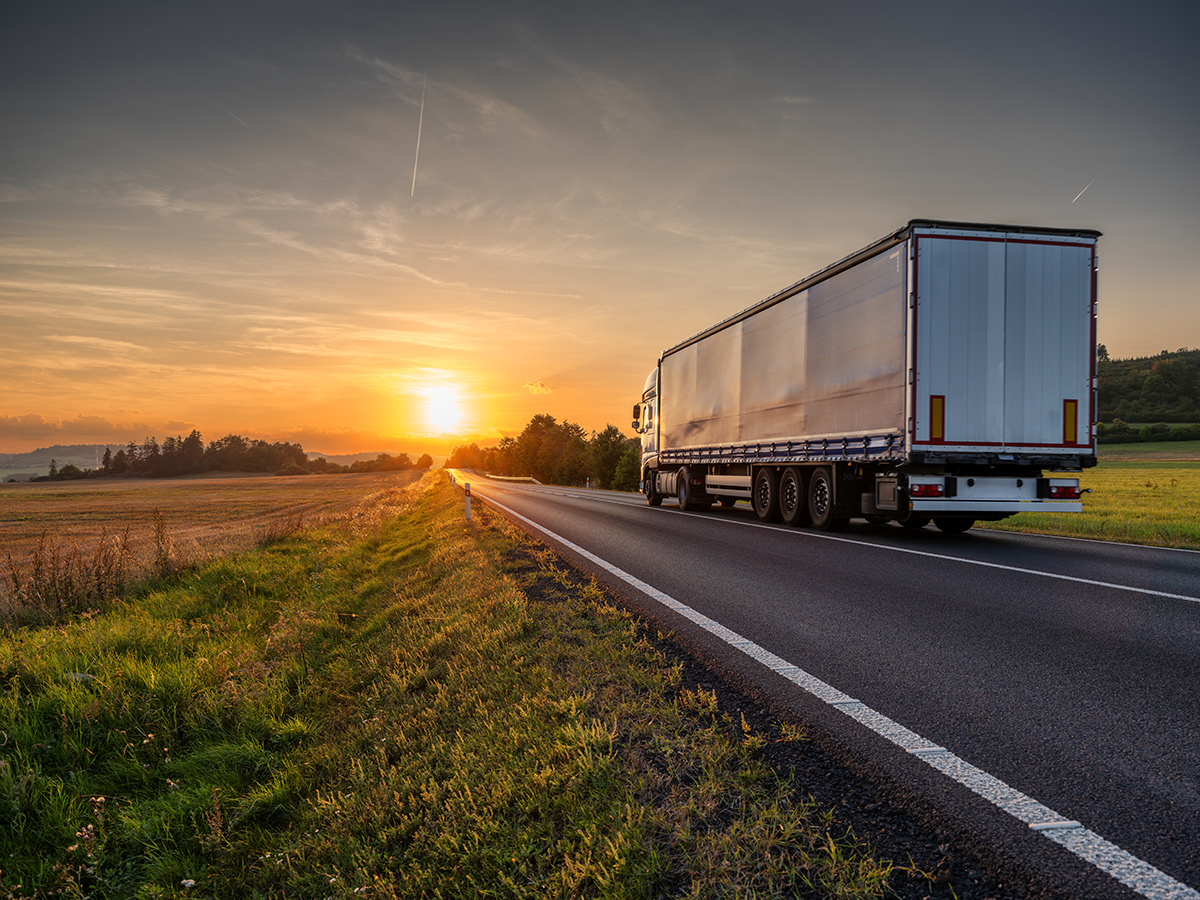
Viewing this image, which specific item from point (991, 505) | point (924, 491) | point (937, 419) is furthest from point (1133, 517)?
point (937, 419)

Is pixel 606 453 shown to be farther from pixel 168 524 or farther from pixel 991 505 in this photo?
pixel 991 505

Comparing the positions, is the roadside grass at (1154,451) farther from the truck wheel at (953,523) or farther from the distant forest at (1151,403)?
the truck wheel at (953,523)

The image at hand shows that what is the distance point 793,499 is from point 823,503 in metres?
1.03

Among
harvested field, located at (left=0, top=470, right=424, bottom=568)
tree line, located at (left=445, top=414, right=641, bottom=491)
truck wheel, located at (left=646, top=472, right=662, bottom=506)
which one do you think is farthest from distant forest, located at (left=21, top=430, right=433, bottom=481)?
truck wheel, located at (left=646, top=472, right=662, bottom=506)

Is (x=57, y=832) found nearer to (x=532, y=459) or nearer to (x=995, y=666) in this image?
(x=995, y=666)

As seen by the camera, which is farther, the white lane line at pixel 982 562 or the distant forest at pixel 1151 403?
the distant forest at pixel 1151 403

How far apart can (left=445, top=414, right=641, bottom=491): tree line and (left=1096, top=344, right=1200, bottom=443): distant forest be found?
42706 millimetres

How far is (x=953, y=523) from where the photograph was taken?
11.5m

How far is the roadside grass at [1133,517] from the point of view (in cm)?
1080

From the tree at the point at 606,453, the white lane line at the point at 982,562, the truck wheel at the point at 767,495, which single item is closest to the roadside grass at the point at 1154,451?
the tree at the point at 606,453

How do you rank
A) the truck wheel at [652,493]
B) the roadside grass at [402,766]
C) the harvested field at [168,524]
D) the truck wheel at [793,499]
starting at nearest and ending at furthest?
1. the roadside grass at [402,766]
2. the truck wheel at [793,499]
3. the harvested field at [168,524]
4. the truck wheel at [652,493]

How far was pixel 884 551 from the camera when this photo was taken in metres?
9.03

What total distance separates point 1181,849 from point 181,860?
174 inches

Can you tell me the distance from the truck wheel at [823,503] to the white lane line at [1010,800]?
7507mm
